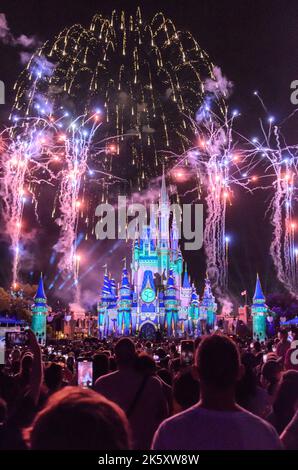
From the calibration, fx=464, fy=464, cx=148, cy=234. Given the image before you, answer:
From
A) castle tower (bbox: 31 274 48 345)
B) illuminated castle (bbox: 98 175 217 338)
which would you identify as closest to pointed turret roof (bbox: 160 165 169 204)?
illuminated castle (bbox: 98 175 217 338)

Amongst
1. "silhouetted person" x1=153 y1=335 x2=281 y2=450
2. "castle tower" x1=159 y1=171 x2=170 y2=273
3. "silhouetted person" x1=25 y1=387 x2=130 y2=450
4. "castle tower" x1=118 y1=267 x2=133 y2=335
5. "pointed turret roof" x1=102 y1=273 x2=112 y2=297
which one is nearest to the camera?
"silhouetted person" x1=25 y1=387 x2=130 y2=450

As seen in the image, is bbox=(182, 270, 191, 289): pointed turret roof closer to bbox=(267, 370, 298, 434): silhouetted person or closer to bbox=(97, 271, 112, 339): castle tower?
bbox=(97, 271, 112, 339): castle tower

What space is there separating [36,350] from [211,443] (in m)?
3.25

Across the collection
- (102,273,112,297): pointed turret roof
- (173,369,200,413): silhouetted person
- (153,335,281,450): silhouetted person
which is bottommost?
(173,369,200,413): silhouetted person

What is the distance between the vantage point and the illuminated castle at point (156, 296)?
92812 mm

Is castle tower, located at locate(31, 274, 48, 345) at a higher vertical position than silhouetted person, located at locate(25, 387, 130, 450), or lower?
lower

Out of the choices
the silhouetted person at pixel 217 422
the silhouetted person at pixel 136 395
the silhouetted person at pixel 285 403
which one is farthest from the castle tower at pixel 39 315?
the silhouetted person at pixel 217 422

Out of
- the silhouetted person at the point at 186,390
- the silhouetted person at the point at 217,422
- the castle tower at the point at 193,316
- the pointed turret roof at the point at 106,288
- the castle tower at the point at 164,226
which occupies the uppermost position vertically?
the castle tower at the point at 164,226

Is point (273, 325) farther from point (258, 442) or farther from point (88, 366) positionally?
point (258, 442)

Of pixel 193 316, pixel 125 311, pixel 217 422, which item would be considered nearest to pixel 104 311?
pixel 125 311

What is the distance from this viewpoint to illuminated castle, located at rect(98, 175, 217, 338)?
92812 mm

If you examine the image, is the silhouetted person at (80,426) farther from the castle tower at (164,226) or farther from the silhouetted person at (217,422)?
the castle tower at (164,226)
